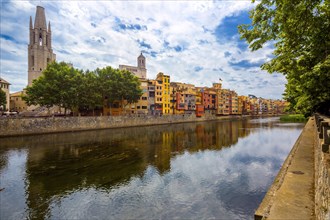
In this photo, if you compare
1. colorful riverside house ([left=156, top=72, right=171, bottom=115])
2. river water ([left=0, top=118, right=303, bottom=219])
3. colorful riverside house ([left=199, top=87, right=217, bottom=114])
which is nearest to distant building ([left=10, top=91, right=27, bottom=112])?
colorful riverside house ([left=156, top=72, right=171, bottom=115])

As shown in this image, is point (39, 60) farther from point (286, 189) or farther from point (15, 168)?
point (286, 189)

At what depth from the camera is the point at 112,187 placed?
14.5m

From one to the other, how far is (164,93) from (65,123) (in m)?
43.0

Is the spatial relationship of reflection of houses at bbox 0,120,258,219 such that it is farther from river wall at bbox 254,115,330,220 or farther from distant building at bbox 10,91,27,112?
distant building at bbox 10,91,27,112

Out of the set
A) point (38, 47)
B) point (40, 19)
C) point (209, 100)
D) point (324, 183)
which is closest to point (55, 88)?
point (324, 183)

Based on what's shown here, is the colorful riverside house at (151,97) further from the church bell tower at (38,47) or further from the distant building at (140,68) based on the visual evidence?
the church bell tower at (38,47)

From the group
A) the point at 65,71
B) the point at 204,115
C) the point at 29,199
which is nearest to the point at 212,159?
the point at 29,199

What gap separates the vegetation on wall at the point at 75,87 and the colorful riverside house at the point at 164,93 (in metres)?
19.8

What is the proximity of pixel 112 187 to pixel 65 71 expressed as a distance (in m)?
43.7

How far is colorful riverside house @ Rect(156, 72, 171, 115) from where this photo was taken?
8137 centimetres

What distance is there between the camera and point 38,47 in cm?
9212

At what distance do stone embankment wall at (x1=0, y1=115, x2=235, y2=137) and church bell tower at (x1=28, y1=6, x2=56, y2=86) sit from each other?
185 ft

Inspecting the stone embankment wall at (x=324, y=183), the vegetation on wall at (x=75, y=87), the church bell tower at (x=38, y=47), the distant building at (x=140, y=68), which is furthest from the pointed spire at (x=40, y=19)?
the stone embankment wall at (x=324, y=183)

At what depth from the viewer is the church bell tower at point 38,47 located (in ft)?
297
